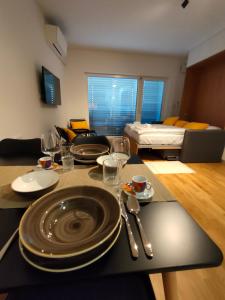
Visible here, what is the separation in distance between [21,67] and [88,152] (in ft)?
5.39

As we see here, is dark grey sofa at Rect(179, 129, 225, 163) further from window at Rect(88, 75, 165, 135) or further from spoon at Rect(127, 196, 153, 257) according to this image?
spoon at Rect(127, 196, 153, 257)

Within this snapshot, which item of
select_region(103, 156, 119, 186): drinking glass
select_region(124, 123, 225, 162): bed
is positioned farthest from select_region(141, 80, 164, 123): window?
select_region(103, 156, 119, 186): drinking glass

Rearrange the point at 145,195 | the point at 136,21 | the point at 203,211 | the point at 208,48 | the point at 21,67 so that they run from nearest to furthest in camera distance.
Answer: the point at 145,195, the point at 203,211, the point at 21,67, the point at 136,21, the point at 208,48

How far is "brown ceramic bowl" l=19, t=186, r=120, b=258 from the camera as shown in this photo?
39 cm

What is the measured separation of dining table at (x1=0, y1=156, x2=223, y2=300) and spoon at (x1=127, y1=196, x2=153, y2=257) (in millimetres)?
13

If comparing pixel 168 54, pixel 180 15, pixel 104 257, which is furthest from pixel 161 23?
pixel 104 257

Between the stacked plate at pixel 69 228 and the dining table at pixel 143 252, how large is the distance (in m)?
0.03

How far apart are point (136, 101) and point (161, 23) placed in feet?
7.33

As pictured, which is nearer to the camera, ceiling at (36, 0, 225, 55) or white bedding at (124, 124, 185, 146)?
ceiling at (36, 0, 225, 55)

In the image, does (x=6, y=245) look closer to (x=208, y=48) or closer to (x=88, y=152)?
(x=88, y=152)

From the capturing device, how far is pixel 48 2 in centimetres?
232

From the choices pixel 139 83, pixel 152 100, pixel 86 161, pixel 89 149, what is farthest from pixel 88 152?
pixel 152 100

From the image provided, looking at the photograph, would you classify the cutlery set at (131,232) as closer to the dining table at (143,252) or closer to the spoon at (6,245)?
the dining table at (143,252)

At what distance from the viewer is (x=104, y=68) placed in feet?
14.4
